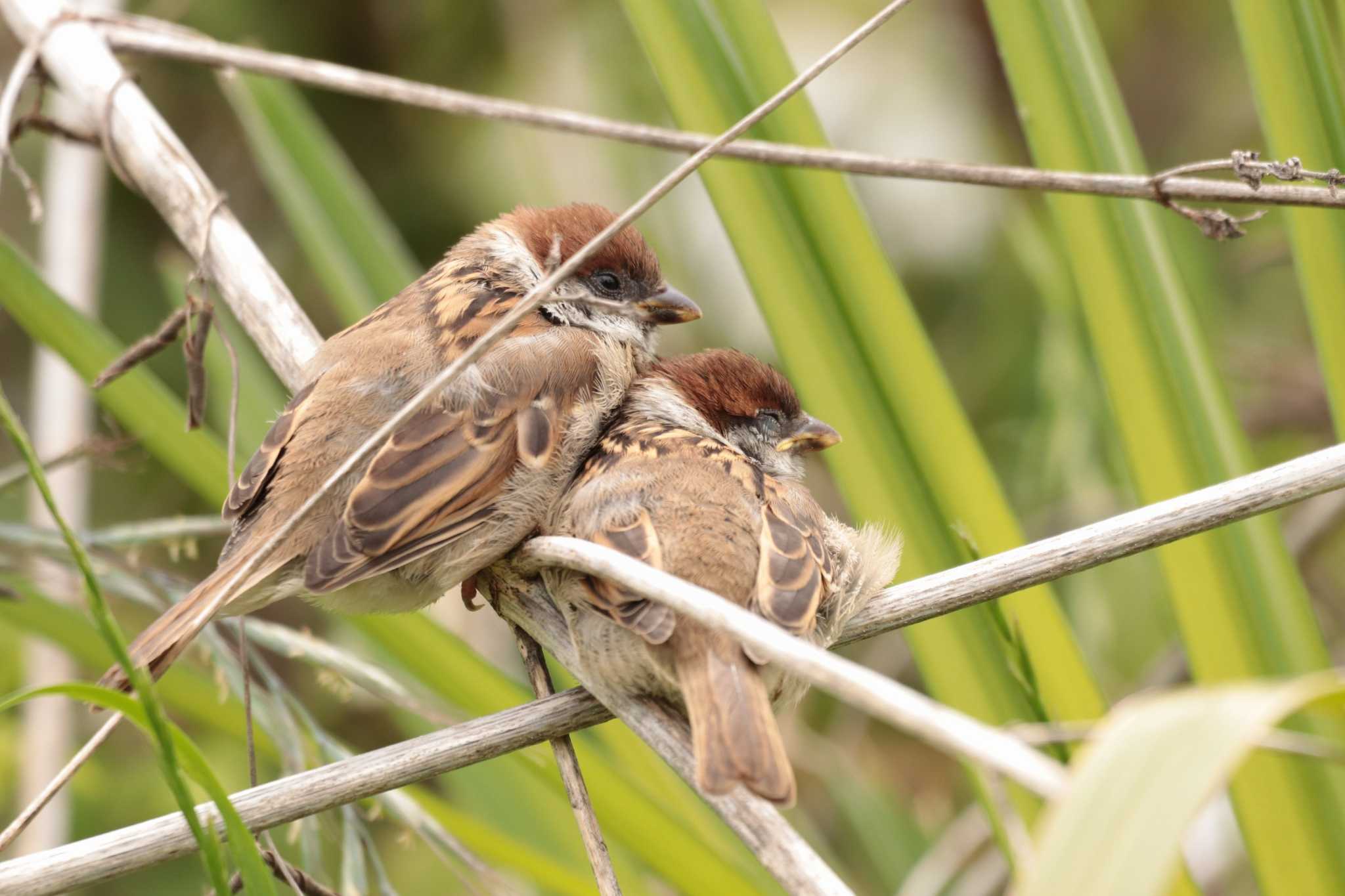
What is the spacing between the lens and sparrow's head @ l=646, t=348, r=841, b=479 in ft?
8.63

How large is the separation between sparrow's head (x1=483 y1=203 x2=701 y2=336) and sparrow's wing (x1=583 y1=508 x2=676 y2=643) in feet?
2.68

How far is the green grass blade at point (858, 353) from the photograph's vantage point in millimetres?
2340

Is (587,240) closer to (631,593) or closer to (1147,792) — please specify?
(631,593)

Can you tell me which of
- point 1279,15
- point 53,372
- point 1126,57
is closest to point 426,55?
point 53,372

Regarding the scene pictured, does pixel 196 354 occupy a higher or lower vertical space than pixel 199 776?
higher

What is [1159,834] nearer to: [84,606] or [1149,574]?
[84,606]

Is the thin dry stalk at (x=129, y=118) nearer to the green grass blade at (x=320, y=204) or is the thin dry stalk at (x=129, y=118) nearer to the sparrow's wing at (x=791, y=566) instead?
the green grass blade at (x=320, y=204)

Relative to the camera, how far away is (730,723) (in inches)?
63.8

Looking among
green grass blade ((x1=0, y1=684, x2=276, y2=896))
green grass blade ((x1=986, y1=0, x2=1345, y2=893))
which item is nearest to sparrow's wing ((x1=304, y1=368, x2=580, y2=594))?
green grass blade ((x1=0, y1=684, x2=276, y2=896))

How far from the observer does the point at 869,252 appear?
243 cm

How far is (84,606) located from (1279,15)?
2556mm

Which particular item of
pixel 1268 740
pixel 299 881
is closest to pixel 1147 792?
pixel 1268 740

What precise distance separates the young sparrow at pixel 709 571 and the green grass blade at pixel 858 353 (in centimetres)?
16

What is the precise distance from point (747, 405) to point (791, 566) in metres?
0.75
